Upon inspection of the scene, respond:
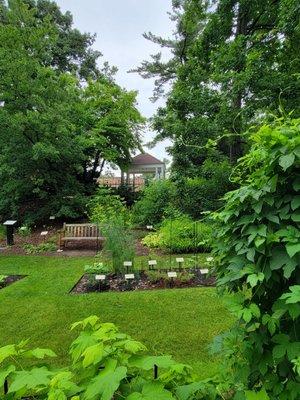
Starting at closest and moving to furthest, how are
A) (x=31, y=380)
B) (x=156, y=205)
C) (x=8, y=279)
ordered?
(x=31, y=380) → (x=8, y=279) → (x=156, y=205)

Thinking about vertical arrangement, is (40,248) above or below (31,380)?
below

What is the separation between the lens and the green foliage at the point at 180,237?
24.6 ft

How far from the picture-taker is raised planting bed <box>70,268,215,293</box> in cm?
497

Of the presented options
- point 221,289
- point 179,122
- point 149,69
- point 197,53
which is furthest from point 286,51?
point 221,289

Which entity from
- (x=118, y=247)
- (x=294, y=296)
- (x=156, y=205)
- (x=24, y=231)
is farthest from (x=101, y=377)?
(x=24, y=231)

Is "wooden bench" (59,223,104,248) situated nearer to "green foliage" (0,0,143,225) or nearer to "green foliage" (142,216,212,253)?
"green foliage" (142,216,212,253)

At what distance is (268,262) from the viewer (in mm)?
1405

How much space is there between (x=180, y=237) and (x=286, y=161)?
6.64 m

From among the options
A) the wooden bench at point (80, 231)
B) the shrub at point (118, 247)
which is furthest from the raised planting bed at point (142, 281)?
the wooden bench at point (80, 231)

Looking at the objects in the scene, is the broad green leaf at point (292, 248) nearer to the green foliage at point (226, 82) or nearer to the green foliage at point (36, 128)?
the green foliage at point (226, 82)

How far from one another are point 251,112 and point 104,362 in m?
8.88

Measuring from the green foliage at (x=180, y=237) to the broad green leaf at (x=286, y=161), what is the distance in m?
5.93

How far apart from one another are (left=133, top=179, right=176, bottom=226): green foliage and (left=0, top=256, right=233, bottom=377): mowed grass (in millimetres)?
5175

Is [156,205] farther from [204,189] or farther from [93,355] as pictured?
[93,355]
